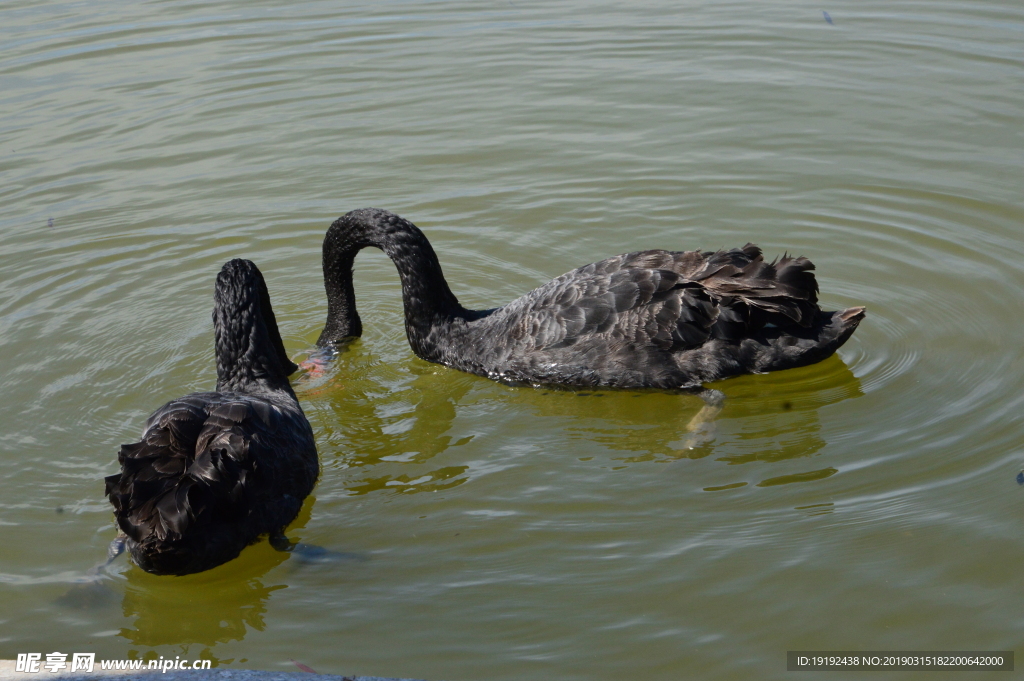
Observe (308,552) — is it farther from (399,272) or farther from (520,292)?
(520,292)

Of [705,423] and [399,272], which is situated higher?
[399,272]

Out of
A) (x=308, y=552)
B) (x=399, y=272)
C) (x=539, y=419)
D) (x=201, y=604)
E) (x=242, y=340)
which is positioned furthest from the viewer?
(x=399, y=272)

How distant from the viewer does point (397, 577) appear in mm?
5473

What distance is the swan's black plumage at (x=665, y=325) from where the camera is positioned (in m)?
7.31

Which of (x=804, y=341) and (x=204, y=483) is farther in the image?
(x=804, y=341)

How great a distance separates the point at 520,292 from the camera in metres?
9.10

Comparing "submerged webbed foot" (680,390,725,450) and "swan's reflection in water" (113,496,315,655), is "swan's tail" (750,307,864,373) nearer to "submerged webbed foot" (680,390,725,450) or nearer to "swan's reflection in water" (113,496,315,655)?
"submerged webbed foot" (680,390,725,450)

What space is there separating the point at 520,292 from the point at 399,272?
1260 mm

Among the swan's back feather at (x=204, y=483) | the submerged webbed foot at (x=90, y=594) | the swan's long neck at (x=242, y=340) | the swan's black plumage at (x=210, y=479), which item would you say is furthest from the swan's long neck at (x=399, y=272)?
the submerged webbed foot at (x=90, y=594)

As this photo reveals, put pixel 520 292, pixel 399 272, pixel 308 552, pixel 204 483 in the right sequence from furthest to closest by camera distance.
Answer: pixel 520 292
pixel 399 272
pixel 308 552
pixel 204 483

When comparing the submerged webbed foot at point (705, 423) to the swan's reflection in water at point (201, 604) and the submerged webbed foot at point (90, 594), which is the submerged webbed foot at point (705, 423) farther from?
the submerged webbed foot at point (90, 594)

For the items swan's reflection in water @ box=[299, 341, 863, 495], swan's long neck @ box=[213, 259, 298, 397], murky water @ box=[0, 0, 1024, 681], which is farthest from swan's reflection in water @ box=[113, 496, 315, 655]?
swan's long neck @ box=[213, 259, 298, 397]

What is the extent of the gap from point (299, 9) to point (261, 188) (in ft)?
25.2

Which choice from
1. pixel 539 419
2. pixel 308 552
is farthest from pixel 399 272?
pixel 308 552
